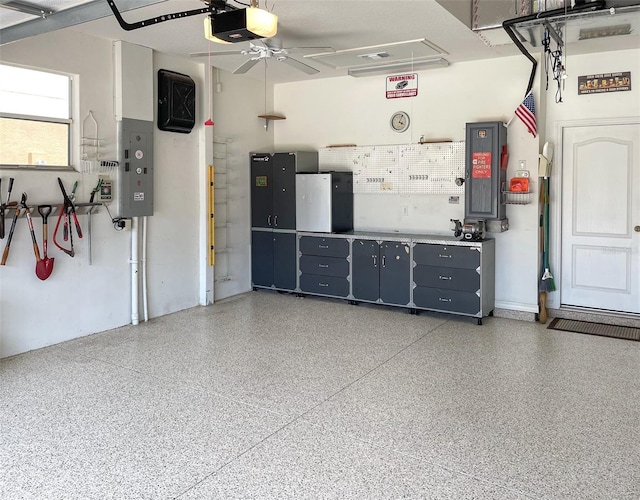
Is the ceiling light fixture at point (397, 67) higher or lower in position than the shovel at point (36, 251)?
higher

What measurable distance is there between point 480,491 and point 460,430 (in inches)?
29.0

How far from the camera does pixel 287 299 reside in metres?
7.61

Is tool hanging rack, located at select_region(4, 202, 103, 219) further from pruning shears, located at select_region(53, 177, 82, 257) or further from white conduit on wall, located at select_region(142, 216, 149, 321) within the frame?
white conduit on wall, located at select_region(142, 216, 149, 321)

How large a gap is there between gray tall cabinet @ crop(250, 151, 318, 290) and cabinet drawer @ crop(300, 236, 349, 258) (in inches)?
7.3

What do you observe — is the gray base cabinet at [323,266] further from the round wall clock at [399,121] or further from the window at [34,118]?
the window at [34,118]

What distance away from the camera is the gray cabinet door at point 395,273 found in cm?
676

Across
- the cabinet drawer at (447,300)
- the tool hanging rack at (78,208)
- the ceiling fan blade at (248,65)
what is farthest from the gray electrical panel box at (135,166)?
the cabinet drawer at (447,300)

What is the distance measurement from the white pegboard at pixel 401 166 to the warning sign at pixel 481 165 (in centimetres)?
41

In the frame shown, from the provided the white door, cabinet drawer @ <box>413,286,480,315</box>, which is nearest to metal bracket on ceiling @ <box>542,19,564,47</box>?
the white door

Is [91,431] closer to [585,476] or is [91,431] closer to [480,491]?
[480,491]

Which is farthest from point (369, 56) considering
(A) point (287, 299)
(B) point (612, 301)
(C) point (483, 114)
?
(B) point (612, 301)

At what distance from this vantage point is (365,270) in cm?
708

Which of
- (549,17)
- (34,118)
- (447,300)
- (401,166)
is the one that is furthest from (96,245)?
(549,17)

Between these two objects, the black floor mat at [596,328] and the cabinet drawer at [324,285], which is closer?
the black floor mat at [596,328]
